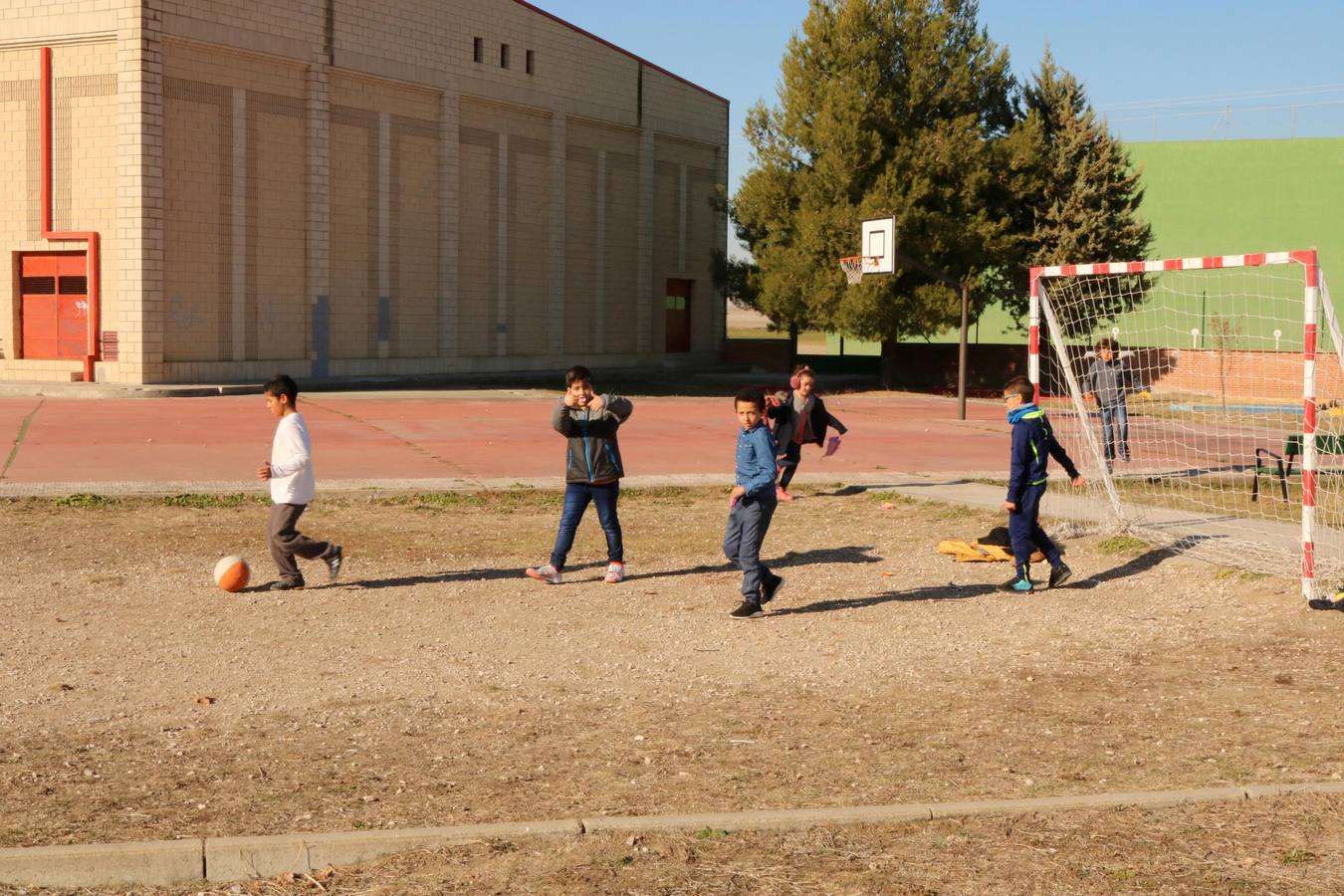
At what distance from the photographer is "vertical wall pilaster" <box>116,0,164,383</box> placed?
102 ft

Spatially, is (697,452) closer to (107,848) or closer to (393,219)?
(107,848)

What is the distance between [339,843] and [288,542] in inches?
219

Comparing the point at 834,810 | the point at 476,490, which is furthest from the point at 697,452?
the point at 834,810

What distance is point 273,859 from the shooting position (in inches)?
201

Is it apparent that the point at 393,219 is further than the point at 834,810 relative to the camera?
Yes

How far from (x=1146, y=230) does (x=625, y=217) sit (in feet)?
51.7

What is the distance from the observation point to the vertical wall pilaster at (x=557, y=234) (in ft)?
138

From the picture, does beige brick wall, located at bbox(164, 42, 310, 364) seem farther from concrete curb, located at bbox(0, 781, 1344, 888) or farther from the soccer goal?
concrete curb, located at bbox(0, 781, 1344, 888)

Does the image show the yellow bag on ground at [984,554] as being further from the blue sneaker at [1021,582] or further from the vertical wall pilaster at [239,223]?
the vertical wall pilaster at [239,223]

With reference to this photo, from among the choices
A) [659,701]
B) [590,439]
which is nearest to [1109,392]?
[590,439]

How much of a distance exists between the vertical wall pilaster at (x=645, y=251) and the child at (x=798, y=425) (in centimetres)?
3044

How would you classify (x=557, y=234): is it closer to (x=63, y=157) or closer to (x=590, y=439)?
(x=63, y=157)

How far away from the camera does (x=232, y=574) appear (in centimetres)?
1023

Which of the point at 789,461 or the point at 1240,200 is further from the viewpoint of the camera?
the point at 1240,200
